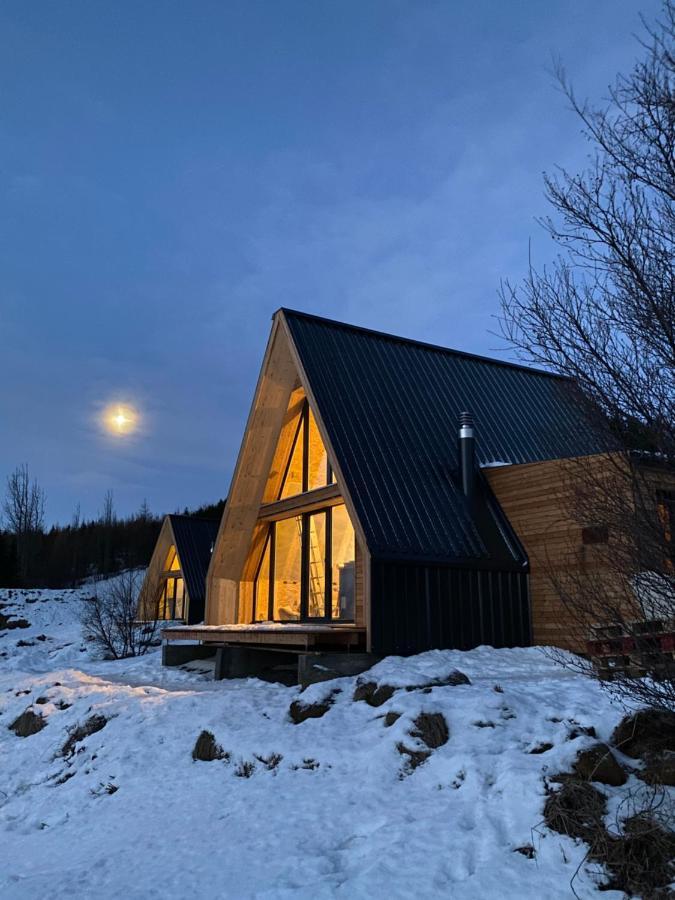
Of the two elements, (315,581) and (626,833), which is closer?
(626,833)

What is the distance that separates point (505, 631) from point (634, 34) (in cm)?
837

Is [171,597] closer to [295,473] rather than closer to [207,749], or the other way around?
[295,473]

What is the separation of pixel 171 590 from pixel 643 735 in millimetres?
23301

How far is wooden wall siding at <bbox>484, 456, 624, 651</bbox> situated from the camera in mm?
10500

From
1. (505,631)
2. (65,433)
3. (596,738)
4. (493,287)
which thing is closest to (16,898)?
(596,738)

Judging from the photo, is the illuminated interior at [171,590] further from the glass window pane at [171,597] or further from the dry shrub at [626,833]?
the dry shrub at [626,833]

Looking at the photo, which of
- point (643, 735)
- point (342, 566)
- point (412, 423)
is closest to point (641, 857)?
point (643, 735)

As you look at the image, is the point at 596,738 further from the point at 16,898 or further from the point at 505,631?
the point at 505,631

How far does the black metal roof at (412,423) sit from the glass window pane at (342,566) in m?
1.31

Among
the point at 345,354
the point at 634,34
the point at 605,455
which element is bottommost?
the point at 605,455

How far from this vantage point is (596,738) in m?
5.06

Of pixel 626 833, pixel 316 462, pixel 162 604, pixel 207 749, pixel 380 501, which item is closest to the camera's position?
pixel 626 833

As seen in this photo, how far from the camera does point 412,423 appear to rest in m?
12.4

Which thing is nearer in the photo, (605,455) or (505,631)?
(605,455)
